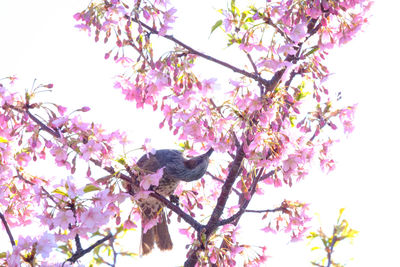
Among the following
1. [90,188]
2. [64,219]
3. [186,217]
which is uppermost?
[186,217]

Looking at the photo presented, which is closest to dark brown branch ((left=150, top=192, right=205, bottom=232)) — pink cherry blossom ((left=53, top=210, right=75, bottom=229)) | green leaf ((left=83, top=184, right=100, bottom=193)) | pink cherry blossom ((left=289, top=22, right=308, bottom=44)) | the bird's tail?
green leaf ((left=83, top=184, right=100, bottom=193))

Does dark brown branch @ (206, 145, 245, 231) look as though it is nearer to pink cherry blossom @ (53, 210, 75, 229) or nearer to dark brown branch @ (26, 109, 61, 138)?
pink cherry blossom @ (53, 210, 75, 229)

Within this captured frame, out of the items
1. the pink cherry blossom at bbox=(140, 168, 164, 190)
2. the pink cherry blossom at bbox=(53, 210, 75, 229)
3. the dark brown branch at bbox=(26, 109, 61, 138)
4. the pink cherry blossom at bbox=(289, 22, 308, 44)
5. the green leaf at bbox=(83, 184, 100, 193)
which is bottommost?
the pink cherry blossom at bbox=(53, 210, 75, 229)

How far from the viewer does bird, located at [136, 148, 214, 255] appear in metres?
4.37

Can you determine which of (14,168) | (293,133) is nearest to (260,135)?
(293,133)

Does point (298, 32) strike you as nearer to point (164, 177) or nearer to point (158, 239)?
point (164, 177)

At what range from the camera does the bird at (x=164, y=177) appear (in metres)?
4.37

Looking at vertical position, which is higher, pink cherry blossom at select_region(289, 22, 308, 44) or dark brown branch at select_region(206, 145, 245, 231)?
pink cherry blossom at select_region(289, 22, 308, 44)

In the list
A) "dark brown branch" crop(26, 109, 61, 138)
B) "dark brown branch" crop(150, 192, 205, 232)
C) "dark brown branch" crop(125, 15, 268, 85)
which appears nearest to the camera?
"dark brown branch" crop(26, 109, 61, 138)

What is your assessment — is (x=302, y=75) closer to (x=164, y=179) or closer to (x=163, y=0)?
(x=163, y=0)

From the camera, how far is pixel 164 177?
5.51 metres

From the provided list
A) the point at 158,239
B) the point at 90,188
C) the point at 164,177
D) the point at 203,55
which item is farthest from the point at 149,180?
the point at 158,239

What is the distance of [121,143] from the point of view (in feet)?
11.9

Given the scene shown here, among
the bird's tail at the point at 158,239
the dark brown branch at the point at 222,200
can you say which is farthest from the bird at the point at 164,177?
the dark brown branch at the point at 222,200
